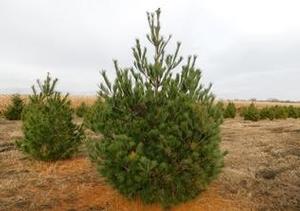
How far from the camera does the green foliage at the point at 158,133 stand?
24.3 ft

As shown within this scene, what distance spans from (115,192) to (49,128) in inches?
129

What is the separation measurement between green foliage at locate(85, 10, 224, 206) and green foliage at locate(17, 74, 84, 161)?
3796mm

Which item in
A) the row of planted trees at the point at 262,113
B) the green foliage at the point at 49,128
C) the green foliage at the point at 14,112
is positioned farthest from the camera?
the row of planted trees at the point at 262,113

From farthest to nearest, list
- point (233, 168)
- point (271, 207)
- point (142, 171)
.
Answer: point (233, 168)
point (271, 207)
point (142, 171)

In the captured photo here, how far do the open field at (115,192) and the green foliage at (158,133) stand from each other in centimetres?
75

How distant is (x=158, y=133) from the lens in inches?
294

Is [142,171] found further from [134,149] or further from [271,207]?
[271,207]

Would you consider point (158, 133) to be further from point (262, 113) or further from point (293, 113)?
point (293, 113)

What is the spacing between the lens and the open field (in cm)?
845

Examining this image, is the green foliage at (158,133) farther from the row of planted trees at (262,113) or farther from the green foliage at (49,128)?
the row of planted trees at (262,113)

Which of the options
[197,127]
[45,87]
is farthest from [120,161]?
[45,87]

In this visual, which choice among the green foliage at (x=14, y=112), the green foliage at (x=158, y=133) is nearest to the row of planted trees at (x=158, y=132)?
the green foliage at (x=158, y=133)

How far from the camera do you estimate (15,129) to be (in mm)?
21109

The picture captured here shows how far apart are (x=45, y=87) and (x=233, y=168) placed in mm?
5397
